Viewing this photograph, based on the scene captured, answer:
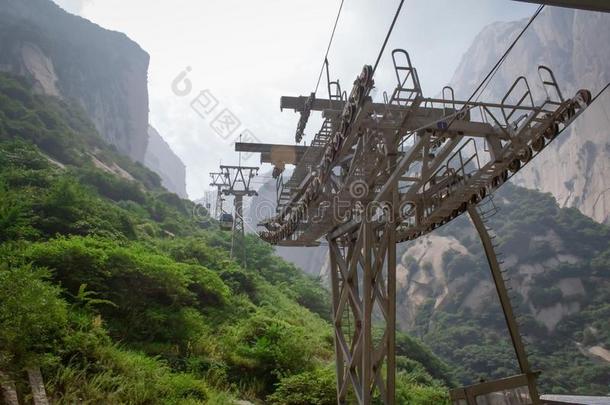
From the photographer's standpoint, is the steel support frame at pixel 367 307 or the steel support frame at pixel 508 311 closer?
the steel support frame at pixel 508 311

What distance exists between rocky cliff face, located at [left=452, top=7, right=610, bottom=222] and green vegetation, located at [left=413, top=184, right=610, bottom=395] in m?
4.65

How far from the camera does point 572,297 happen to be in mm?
57906

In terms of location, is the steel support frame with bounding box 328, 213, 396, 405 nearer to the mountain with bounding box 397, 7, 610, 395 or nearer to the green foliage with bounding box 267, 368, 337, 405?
the green foliage with bounding box 267, 368, 337, 405

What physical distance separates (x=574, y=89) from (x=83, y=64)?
3926 inches

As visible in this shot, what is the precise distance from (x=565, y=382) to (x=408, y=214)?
161 ft

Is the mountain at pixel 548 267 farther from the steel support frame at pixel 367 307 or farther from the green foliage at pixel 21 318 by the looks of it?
the green foliage at pixel 21 318

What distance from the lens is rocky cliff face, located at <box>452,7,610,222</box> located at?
231 feet

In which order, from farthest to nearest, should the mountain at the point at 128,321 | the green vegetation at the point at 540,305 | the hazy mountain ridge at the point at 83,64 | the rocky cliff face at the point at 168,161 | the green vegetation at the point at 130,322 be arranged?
the rocky cliff face at the point at 168,161 → the hazy mountain ridge at the point at 83,64 → the green vegetation at the point at 540,305 → the green vegetation at the point at 130,322 → the mountain at the point at 128,321

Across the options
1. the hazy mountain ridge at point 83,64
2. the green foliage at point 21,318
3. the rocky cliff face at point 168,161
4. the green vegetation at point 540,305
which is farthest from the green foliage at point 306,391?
the rocky cliff face at point 168,161

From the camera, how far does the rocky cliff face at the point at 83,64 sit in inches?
2494

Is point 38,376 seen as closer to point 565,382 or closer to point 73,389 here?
point 73,389

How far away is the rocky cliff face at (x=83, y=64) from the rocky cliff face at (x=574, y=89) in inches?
2852

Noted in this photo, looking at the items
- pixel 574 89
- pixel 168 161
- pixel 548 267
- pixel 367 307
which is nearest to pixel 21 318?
pixel 367 307

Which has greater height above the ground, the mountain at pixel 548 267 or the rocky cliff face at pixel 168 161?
the rocky cliff face at pixel 168 161
